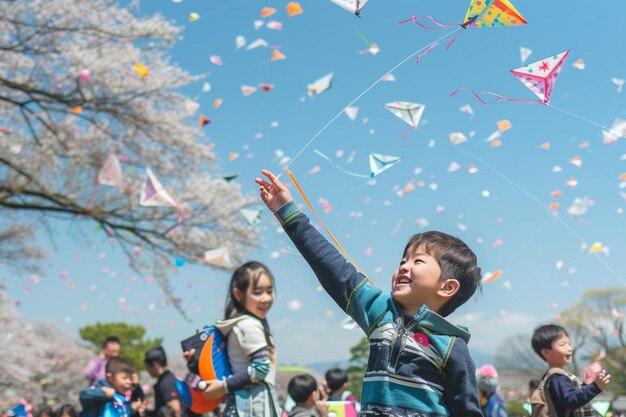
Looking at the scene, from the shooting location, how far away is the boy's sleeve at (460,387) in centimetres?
170

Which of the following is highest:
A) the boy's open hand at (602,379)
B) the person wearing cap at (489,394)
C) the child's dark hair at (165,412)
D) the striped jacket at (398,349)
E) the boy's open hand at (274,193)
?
the child's dark hair at (165,412)

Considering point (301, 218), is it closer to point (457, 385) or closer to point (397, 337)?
point (397, 337)

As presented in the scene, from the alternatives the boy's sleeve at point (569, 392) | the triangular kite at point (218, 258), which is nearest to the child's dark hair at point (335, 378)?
the boy's sleeve at point (569, 392)

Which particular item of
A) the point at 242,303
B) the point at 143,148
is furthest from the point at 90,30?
the point at 242,303

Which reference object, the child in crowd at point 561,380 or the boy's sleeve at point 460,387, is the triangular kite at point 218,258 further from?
the boy's sleeve at point 460,387

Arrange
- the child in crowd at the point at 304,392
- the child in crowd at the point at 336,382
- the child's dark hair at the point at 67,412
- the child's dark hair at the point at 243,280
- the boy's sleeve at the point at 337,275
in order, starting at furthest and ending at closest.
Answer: the child's dark hair at the point at 67,412 → the child in crowd at the point at 336,382 → the child in crowd at the point at 304,392 → the child's dark hair at the point at 243,280 → the boy's sleeve at the point at 337,275

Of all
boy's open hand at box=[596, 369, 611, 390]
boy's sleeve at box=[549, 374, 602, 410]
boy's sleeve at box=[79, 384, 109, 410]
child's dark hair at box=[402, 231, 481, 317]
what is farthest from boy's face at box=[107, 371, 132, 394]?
child's dark hair at box=[402, 231, 481, 317]

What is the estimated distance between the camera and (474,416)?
171 cm

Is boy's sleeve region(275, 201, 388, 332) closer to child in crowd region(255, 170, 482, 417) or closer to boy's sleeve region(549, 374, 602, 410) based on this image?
child in crowd region(255, 170, 482, 417)

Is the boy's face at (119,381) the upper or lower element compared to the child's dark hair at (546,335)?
upper

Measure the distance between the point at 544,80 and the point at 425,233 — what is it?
129 cm

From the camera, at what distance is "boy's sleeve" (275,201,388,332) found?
183cm

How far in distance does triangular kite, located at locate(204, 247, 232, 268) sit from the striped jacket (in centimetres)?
892

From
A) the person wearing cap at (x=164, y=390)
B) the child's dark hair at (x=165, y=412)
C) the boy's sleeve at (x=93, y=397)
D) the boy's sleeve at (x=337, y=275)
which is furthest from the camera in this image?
the person wearing cap at (x=164, y=390)
